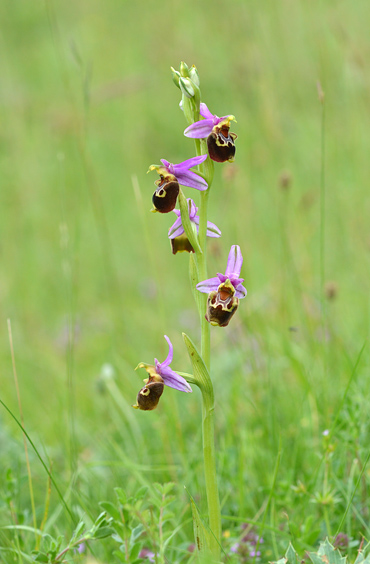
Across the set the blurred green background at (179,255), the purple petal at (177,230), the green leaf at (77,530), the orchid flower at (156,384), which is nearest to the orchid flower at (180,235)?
the purple petal at (177,230)

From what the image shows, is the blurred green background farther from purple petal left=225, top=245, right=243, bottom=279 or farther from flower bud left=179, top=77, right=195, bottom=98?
flower bud left=179, top=77, right=195, bottom=98

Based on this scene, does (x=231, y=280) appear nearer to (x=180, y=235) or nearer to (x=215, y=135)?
(x=180, y=235)

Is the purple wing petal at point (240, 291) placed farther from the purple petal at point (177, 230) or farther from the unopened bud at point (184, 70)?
the unopened bud at point (184, 70)

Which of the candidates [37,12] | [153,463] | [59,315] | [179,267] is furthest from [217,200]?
[37,12]

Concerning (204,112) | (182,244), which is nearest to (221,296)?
(182,244)

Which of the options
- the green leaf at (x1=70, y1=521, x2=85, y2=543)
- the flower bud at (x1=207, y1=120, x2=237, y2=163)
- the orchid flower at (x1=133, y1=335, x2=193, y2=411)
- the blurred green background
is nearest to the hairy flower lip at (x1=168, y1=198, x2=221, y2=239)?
the flower bud at (x1=207, y1=120, x2=237, y2=163)
